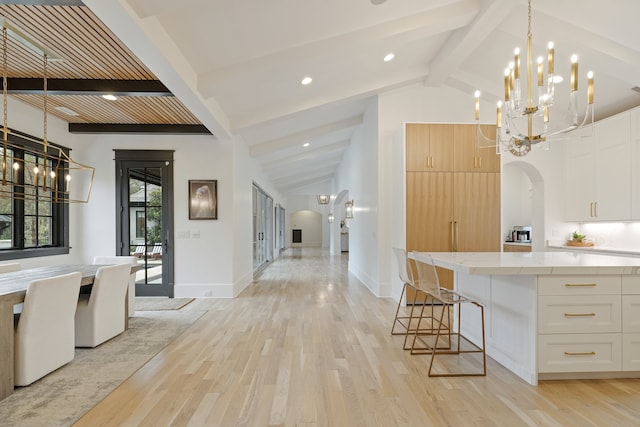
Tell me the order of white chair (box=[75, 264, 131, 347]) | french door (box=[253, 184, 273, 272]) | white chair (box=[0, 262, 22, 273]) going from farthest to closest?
french door (box=[253, 184, 273, 272]) → white chair (box=[0, 262, 22, 273]) → white chair (box=[75, 264, 131, 347])

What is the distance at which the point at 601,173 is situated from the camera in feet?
17.6

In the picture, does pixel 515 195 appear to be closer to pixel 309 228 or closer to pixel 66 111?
pixel 66 111

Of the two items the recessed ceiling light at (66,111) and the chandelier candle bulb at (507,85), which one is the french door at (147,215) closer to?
the recessed ceiling light at (66,111)

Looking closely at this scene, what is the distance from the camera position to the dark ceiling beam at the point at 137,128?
562 centimetres

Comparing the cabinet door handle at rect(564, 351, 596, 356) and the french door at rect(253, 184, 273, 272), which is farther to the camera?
the french door at rect(253, 184, 273, 272)

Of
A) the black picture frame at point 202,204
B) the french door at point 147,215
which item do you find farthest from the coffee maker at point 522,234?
the french door at point 147,215

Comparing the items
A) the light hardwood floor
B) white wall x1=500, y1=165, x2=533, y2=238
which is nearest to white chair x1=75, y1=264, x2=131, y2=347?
the light hardwood floor

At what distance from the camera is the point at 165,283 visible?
5.80m

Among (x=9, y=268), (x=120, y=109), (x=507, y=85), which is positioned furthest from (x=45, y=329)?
(x=507, y=85)

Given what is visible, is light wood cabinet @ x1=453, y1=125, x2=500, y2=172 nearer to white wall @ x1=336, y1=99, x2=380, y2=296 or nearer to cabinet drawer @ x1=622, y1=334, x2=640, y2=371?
white wall @ x1=336, y1=99, x2=380, y2=296

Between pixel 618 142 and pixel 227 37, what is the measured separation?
5.54 metres

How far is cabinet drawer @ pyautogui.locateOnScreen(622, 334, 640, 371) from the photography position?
2645 mm

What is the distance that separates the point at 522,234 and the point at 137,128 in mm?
7391

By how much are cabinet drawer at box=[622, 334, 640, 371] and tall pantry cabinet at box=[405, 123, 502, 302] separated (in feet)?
8.97
